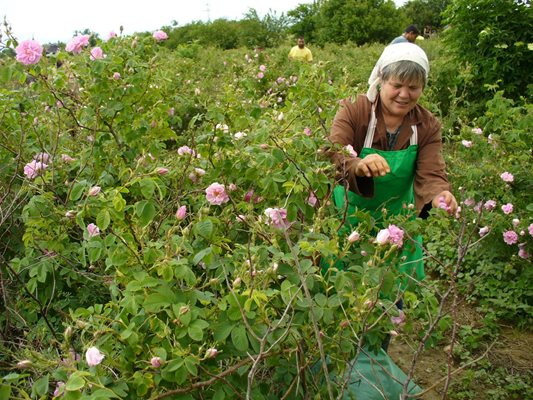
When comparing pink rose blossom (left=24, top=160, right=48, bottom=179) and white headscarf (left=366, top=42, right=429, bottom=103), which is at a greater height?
white headscarf (left=366, top=42, right=429, bottom=103)

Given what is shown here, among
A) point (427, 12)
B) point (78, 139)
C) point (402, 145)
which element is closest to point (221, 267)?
point (402, 145)

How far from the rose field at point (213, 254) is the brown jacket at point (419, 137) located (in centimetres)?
10

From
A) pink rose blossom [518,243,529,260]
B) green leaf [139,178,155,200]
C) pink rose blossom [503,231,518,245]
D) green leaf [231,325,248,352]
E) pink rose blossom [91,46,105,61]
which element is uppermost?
pink rose blossom [91,46,105,61]

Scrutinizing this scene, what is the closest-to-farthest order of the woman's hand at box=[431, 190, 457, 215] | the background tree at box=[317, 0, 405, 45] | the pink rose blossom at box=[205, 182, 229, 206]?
the pink rose blossom at box=[205, 182, 229, 206]
the woman's hand at box=[431, 190, 457, 215]
the background tree at box=[317, 0, 405, 45]

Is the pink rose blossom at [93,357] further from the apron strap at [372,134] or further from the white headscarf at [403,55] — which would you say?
the white headscarf at [403,55]

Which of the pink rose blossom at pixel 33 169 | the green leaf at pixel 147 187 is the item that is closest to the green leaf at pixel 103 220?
the green leaf at pixel 147 187

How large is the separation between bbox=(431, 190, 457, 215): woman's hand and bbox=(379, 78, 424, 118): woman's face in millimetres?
360

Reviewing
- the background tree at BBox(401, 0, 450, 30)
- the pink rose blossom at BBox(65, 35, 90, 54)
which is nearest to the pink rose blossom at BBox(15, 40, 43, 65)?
the pink rose blossom at BBox(65, 35, 90, 54)

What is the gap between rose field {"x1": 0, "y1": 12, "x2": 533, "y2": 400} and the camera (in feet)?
4.32

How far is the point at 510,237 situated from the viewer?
3350 mm

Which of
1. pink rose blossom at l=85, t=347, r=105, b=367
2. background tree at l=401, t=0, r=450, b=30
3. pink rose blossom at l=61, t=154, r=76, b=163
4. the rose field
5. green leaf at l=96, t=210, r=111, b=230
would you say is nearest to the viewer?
pink rose blossom at l=85, t=347, r=105, b=367

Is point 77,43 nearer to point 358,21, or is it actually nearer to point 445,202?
point 445,202

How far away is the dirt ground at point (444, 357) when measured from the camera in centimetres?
302

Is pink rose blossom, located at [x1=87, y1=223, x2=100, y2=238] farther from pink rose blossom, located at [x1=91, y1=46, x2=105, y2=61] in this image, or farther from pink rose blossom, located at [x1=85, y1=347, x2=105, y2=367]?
pink rose blossom, located at [x1=91, y1=46, x2=105, y2=61]
